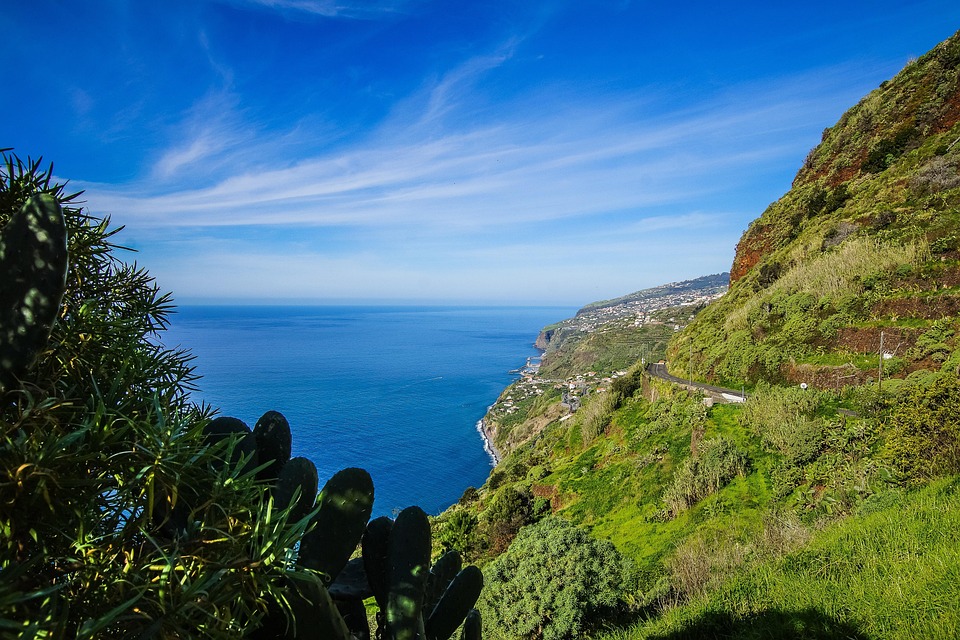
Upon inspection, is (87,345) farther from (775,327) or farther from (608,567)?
(775,327)

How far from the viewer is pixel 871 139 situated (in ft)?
81.9

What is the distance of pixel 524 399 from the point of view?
64.9m

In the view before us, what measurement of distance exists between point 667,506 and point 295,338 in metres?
146

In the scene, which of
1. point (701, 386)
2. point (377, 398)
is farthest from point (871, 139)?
point (377, 398)

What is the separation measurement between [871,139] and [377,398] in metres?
67.6

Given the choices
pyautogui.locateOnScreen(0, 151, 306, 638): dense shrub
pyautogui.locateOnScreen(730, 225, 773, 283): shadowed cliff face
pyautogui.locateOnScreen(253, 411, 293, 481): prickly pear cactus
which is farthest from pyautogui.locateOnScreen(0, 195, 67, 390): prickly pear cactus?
pyautogui.locateOnScreen(730, 225, 773, 283): shadowed cliff face

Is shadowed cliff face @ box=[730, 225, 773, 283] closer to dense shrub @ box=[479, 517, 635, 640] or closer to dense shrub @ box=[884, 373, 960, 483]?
dense shrub @ box=[884, 373, 960, 483]

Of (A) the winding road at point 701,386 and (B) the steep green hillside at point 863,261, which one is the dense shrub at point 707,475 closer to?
(A) the winding road at point 701,386

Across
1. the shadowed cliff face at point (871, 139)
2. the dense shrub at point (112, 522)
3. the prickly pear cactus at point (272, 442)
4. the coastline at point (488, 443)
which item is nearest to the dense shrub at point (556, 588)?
the prickly pear cactus at point (272, 442)

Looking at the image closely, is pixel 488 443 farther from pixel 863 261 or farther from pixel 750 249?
pixel 863 261

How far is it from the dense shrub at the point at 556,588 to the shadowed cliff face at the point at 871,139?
2190 centimetres

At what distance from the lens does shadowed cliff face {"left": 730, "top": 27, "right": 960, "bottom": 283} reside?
22.5m

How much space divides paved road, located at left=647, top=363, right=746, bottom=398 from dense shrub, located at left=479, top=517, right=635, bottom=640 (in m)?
9.86

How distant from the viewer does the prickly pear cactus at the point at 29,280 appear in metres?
1.40
